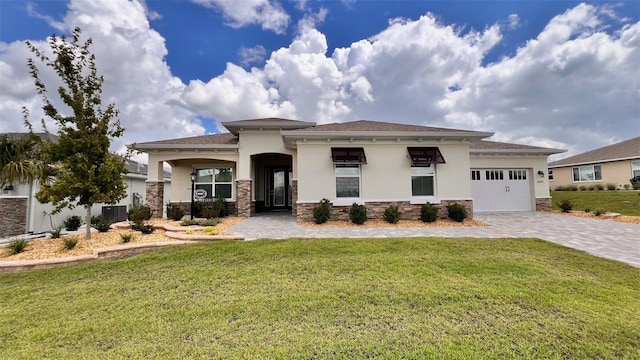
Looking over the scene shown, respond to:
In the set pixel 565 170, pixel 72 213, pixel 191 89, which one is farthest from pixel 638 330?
pixel 565 170

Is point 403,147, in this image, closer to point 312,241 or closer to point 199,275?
point 312,241

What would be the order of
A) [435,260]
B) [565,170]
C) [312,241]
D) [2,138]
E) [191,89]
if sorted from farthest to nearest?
[565,170], [191,89], [2,138], [312,241], [435,260]

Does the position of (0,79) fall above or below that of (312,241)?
above

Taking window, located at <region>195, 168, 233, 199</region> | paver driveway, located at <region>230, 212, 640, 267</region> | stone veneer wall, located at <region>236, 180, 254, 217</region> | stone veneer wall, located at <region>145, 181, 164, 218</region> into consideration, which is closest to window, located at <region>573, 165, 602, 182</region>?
paver driveway, located at <region>230, 212, 640, 267</region>

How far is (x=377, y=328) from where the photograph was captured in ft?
10.9

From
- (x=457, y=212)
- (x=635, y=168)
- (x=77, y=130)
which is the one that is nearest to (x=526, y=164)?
(x=457, y=212)

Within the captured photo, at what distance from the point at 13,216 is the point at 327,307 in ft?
51.4

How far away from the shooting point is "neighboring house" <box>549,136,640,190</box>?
24.0m

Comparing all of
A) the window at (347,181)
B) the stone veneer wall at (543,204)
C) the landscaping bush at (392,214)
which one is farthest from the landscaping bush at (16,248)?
the stone veneer wall at (543,204)

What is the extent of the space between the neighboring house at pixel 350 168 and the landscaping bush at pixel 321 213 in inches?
21.1

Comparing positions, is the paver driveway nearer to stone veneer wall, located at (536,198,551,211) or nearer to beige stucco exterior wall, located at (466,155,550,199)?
stone veneer wall, located at (536,198,551,211)

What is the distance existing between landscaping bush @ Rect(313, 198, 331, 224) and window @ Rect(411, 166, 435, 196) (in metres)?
4.31

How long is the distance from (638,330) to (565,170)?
119ft

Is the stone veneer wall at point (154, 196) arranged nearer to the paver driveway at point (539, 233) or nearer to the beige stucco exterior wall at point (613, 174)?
the paver driveway at point (539, 233)
